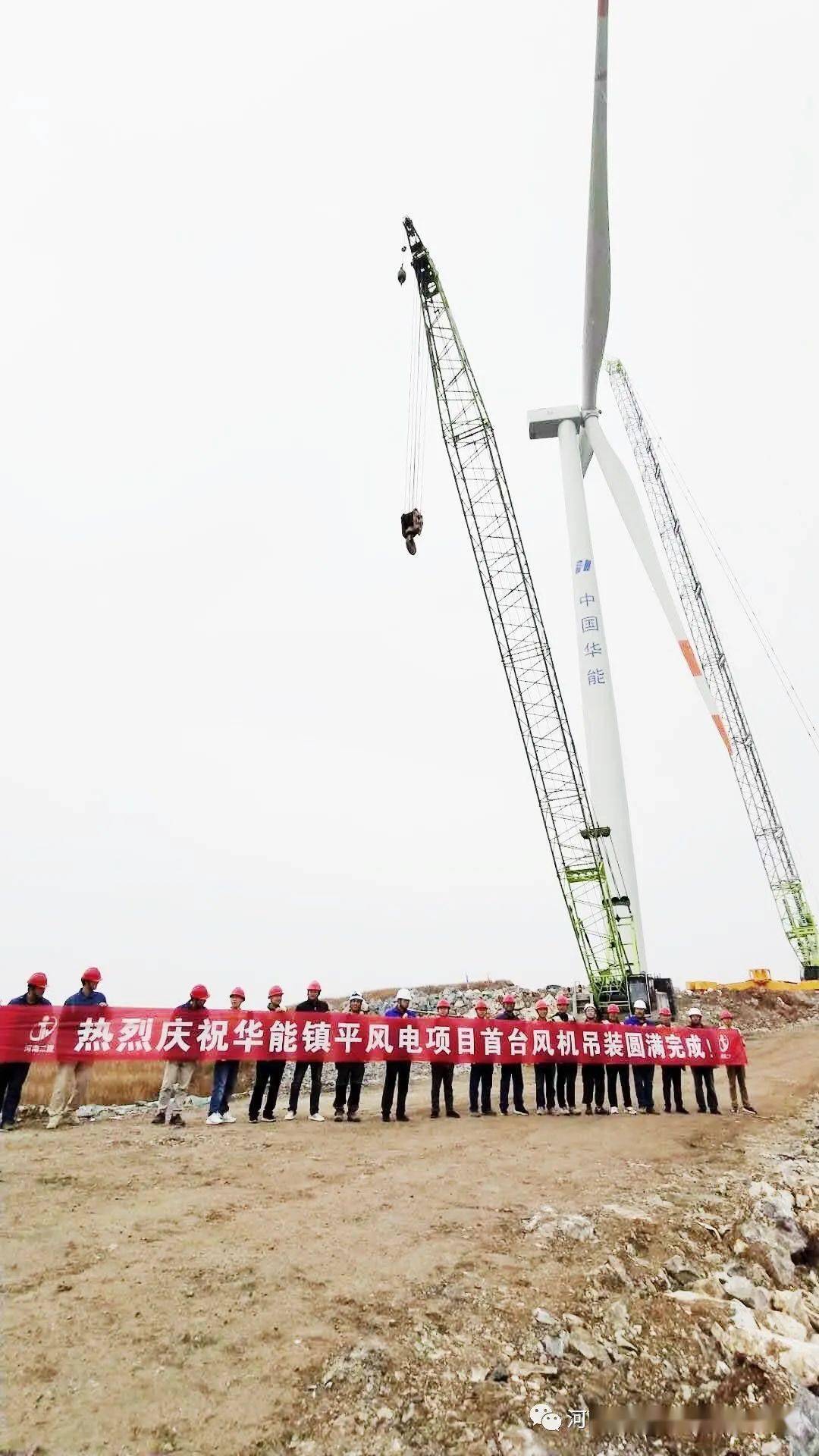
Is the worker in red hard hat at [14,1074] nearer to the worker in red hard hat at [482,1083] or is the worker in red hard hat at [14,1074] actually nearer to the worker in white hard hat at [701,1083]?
the worker in red hard hat at [482,1083]

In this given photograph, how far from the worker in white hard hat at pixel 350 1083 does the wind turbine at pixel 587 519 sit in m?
20.1

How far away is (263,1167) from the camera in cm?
927

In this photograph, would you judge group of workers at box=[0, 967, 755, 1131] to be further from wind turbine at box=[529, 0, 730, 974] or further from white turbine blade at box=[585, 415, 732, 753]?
white turbine blade at box=[585, 415, 732, 753]

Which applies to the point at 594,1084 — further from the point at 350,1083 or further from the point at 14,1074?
the point at 14,1074

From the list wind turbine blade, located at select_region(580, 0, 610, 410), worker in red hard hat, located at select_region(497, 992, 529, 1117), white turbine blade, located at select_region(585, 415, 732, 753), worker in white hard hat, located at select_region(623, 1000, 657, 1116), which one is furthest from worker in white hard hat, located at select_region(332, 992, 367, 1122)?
wind turbine blade, located at select_region(580, 0, 610, 410)

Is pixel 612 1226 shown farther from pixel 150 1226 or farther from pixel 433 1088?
pixel 433 1088

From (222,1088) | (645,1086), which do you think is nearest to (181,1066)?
(222,1088)

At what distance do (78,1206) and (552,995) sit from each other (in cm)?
3340

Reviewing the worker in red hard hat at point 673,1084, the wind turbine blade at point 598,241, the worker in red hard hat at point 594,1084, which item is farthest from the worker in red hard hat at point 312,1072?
the wind turbine blade at point 598,241

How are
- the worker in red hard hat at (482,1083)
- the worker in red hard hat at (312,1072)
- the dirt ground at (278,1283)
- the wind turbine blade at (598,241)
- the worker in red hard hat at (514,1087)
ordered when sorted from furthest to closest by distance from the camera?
the wind turbine blade at (598,241) → the worker in red hard hat at (514,1087) → the worker in red hard hat at (482,1083) → the worker in red hard hat at (312,1072) → the dirt ground at (278,1283)

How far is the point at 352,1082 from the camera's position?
44.4ft

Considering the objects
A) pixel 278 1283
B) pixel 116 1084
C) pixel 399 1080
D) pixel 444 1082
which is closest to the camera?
pixel 278 1283

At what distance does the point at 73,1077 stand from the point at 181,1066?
1.76m

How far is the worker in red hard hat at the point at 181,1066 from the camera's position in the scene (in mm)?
12398
